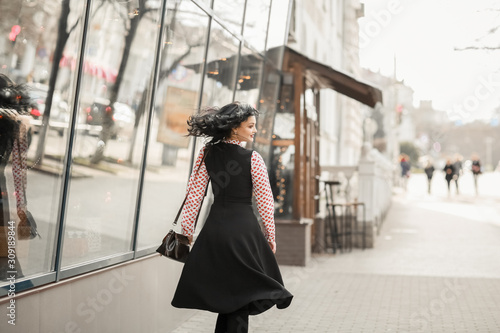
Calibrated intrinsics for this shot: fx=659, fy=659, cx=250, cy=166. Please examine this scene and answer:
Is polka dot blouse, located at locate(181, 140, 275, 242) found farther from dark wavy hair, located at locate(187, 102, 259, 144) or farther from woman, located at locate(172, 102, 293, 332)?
dark wavy hair, located at locate(187, 102, 259, 144)

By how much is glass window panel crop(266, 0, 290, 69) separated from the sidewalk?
12.1 ft

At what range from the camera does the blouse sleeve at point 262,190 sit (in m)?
4.60

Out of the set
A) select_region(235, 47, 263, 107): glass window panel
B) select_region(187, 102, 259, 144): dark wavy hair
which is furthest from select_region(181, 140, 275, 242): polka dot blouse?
select_region(235, 47, 263, 107): glass window panel

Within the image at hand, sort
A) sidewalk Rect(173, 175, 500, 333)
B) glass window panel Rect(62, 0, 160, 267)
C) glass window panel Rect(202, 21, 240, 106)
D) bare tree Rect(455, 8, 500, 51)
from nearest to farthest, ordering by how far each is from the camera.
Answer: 1. glass window panel Rect(62, 0, 160, 267)
2. sidewalk Rect(173, 175, 500, 333)
3. glass window panel Rect(202, 21, 240, 106)
4. bare tree Rect(455, 8, 500, 51)

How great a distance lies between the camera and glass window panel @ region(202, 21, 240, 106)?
8236mm

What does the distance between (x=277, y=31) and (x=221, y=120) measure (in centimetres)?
731

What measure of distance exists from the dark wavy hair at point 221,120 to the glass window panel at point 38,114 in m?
1.01

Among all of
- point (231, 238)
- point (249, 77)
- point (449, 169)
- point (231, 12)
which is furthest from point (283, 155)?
point (449, 169)

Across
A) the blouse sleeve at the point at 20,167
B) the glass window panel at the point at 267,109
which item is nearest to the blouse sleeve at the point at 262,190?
the blouse sleeve at the point at 20,167

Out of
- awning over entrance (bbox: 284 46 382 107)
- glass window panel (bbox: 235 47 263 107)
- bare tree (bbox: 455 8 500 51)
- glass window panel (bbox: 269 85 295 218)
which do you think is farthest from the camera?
bare tree (bbox: 455 8 500 51)

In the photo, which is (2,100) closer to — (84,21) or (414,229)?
(84,21)

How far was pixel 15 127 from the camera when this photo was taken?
14.7 feet

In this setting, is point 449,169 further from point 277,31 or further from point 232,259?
point 232,259

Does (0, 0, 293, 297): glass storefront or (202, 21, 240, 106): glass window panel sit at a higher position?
(202, 21, 240, 106): glass window panel
